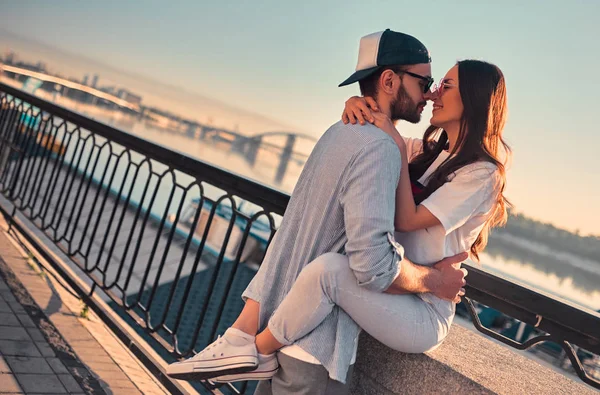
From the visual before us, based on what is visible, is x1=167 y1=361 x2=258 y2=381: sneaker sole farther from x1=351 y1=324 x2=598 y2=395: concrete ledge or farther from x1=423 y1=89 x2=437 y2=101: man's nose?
x1=423 y1=89 x2=437 y2=101: man's nose

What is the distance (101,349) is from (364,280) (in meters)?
1.95

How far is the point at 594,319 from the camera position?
143 centimetres

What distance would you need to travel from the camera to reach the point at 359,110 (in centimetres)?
154

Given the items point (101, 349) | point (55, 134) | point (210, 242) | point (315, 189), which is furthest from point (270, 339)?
point (210, 242)

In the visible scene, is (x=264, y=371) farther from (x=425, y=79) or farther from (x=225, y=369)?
(x=425, y=79)

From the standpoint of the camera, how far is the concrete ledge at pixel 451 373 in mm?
1586

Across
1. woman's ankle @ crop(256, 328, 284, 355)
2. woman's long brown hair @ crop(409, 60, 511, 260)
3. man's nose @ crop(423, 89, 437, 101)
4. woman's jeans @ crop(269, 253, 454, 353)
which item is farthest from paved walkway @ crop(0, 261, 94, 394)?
man's nose @ crop(423, 89, 437, 101)

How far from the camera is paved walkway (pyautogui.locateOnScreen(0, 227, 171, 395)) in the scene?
233cm

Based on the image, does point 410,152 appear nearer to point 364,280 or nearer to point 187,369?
point 364,280

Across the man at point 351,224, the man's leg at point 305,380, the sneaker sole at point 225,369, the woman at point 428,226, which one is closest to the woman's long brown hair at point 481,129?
the woman at point 428,226

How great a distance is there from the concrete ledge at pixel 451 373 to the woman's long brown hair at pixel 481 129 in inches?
15.8

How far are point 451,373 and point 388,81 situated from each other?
80cm

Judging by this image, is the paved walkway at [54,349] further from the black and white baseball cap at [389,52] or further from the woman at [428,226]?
the black and white baseball cap at [389,52]

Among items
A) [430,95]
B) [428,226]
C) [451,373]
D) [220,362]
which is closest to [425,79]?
[430,95]
